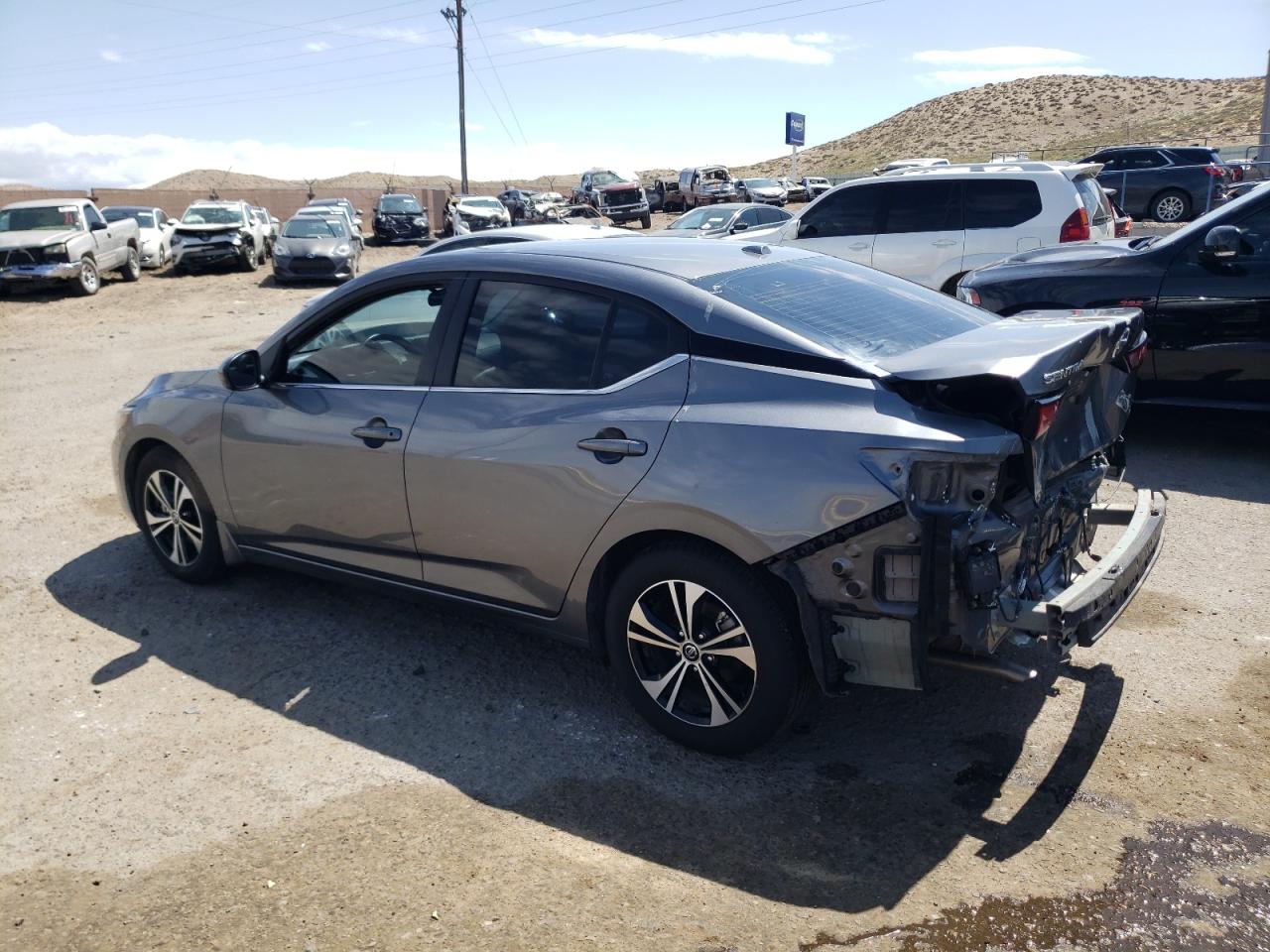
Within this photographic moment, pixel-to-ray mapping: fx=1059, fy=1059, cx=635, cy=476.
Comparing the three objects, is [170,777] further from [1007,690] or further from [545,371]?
[1007,690]

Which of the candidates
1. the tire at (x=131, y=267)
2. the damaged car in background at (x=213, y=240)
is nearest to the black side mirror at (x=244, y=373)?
the tire at (x=131, y=267)

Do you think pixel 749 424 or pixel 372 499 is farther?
pixel 372 499

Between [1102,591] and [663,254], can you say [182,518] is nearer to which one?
[663,254]

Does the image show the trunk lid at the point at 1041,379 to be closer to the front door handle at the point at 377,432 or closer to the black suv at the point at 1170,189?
the front door handle at the point at 377,432

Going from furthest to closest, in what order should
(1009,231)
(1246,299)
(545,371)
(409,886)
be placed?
(1009,231)
(1246,299)
(545,371)
(409,886)

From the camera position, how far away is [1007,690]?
4168 millimetres

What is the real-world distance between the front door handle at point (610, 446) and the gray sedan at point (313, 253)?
20331 mm

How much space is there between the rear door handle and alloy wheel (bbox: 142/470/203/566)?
8.18 feet

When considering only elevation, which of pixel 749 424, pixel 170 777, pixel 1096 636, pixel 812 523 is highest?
pixel 749 424

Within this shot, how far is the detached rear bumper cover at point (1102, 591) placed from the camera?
326 centimetres

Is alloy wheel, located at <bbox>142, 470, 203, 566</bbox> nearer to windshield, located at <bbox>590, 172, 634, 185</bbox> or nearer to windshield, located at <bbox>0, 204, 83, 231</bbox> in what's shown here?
windshield, located at <bbox>0, 204, 83, 231</bbox>

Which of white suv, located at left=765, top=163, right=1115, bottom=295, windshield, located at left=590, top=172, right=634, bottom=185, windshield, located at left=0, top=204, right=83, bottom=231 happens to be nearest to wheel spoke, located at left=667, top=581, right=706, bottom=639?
white suv, located at left=765, top=163, right=1115, bottom=295

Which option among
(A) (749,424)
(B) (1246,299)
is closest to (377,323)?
(A) (749,424)

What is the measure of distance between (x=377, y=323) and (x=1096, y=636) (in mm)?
3126
